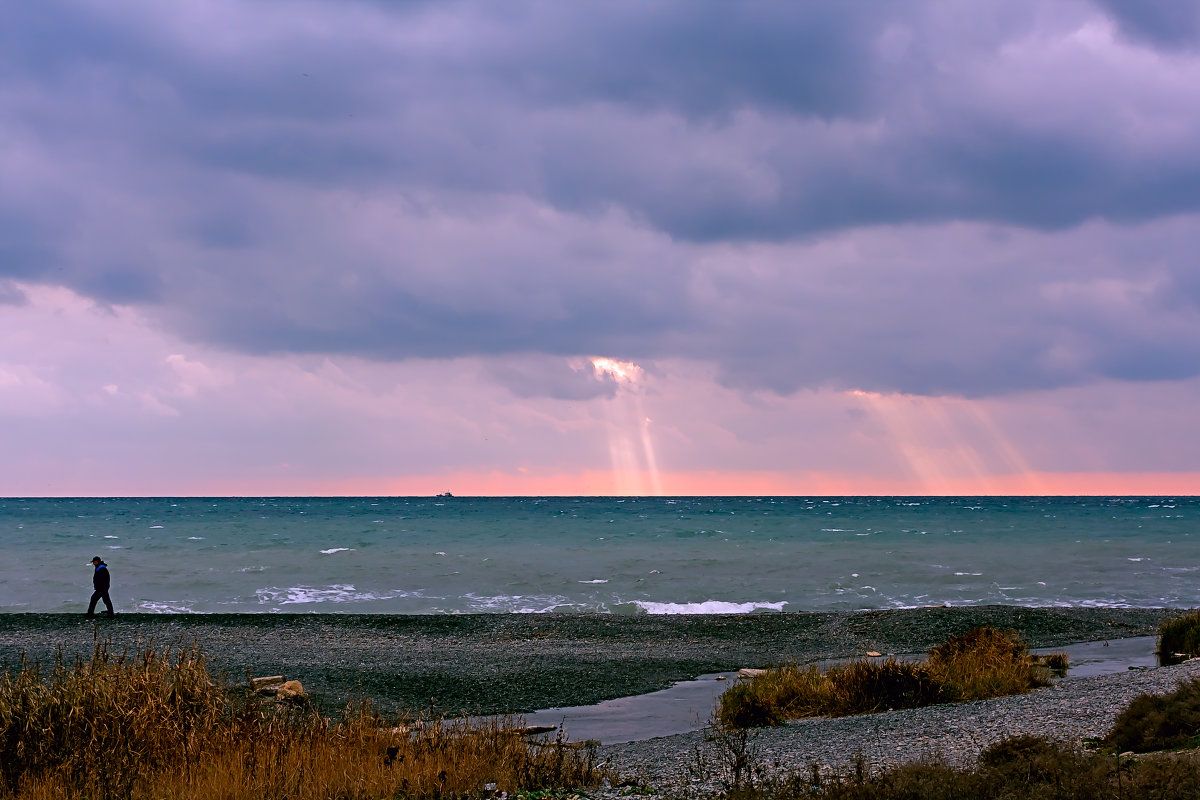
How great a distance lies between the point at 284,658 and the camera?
21.1m

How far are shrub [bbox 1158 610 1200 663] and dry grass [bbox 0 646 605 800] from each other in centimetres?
1467

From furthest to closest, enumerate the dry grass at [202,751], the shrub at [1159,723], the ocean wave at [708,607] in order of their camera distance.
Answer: the ocean wave at [708,607], the shrub at [1159,723], the dry grass at [202,751]

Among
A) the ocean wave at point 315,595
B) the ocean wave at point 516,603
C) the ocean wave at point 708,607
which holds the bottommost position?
the ocean wave at point 315,595

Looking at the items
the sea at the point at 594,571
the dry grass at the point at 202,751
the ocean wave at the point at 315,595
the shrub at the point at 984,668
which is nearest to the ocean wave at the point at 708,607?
the sea at the point at 594,571

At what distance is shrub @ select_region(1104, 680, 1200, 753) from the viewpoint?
8750 mm

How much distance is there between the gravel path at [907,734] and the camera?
30.6ft

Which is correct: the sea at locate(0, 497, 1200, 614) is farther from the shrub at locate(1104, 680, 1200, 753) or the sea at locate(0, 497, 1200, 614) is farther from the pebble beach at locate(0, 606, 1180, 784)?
the shrub at locate(1104, 680, 1200, 753)

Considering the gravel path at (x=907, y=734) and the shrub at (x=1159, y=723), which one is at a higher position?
the shrub at (x=1159, y=723)

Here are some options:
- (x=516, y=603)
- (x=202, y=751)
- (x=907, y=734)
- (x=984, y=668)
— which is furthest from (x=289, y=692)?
(x=516, y=603)

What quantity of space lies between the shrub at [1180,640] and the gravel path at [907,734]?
490 cm

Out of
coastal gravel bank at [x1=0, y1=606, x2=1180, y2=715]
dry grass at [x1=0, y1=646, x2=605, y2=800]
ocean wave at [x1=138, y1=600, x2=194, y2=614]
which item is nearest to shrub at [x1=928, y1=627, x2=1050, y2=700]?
coastal gravel bank at [x1=0, y1=606, x2=1180, y2=715]

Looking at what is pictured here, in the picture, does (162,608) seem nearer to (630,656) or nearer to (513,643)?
(513,643)

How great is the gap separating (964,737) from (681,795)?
4.50m

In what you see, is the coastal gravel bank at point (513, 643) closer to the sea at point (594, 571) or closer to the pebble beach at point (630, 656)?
the pebble beach at point (630, 656)
